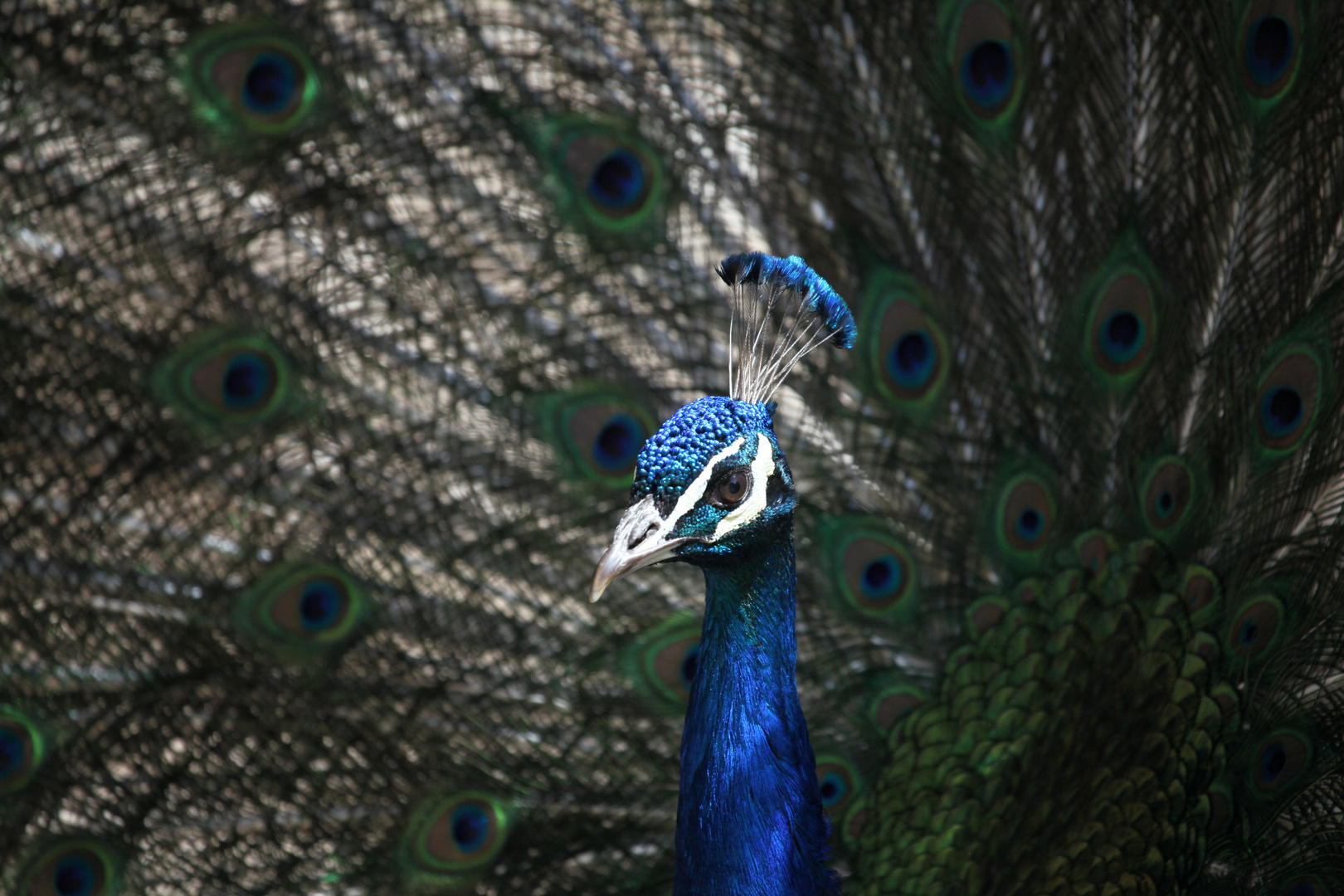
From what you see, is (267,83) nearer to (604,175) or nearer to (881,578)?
(604,175)

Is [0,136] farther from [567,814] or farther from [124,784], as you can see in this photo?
[567,814]

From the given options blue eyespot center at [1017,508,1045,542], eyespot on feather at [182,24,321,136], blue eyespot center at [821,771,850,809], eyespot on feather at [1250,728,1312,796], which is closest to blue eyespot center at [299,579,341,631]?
eyespot on feather at [182,24,321,136]

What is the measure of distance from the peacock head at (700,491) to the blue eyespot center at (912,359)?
25.8 inches

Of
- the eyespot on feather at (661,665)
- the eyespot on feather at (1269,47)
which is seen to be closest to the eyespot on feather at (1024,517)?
the eyespot on feather at (661,665)

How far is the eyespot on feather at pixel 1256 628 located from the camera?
132 cm

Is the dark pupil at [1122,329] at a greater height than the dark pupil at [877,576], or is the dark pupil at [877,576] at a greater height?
the dark pupil at [1122,329]

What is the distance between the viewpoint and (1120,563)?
1.38 m

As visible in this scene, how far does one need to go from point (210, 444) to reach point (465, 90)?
0.59 m

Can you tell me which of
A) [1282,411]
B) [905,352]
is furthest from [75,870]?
[1282,411]

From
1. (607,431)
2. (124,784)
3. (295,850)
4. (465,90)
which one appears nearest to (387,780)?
(295,850)

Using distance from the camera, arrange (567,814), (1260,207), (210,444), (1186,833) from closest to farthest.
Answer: (1186,833) < (1260,207) < (210,444) < (567,814)

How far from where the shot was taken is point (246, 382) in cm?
146

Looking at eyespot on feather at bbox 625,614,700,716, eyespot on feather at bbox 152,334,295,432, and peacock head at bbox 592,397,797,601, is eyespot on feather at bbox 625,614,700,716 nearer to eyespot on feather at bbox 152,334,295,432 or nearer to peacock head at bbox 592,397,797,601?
eyespot on feather at bbox 152,334,295,432

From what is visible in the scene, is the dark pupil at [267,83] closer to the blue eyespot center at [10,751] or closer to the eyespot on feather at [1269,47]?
the blue eyespot center at [10,751]
